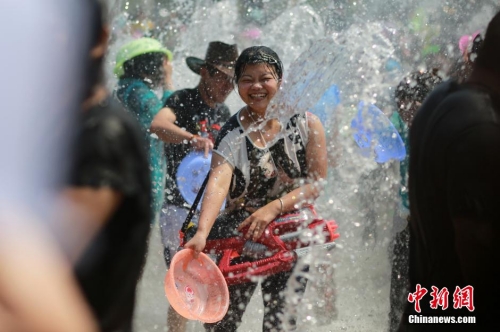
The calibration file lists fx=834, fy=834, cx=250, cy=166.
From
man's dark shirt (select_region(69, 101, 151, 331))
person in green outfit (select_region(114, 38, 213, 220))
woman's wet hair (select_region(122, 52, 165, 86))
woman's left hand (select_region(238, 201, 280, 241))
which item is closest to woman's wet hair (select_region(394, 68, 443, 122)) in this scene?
woman's left hand (select_region(238, 201, 280, 241))

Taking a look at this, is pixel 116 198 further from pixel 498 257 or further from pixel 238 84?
pixel 238 84

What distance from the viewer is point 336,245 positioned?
350cm

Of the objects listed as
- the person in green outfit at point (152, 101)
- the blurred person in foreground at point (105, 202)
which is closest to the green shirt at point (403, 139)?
the person in green outfit at point (152, 101)

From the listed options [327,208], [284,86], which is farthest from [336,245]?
[284,86]

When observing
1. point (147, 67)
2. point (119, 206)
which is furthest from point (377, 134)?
point (119, 206)

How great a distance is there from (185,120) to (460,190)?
2215 mm

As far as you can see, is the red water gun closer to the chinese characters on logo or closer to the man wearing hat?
the man wearing hat

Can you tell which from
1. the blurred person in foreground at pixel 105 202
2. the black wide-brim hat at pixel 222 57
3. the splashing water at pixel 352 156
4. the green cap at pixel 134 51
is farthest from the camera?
the green cap at pixel 134 51

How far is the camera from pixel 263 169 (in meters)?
3.15

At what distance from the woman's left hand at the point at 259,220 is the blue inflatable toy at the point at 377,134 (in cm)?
56

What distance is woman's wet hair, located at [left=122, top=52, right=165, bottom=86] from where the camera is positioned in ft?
13.5

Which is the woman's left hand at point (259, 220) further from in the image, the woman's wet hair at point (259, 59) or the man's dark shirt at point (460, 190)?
the man's dark shirt at point (460, 190)

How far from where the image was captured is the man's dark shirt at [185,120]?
12.8 ft

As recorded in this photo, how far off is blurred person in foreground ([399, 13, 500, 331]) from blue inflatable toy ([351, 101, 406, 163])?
143cm
